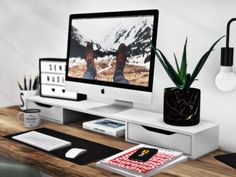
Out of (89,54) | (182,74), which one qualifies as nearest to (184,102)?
(182,74)

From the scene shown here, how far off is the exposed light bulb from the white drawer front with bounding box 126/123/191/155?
251mm

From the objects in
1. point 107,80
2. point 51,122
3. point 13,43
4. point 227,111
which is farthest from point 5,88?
point 227,111

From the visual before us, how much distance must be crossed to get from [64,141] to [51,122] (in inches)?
15.7

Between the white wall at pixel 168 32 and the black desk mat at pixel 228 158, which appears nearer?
the black desk mat at pixel 228 158

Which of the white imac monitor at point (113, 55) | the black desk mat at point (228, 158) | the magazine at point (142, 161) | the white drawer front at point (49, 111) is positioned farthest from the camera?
the white drawer front at point (49, 111)

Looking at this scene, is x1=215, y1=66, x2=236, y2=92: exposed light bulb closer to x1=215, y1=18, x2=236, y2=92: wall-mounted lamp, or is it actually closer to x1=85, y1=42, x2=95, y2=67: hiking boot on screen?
x1=215, y1=18, x2=236, y2=92: wall-mounted lamp

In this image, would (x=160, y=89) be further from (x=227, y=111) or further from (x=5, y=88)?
(x=5, y=88)

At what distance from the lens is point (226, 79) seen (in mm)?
1414

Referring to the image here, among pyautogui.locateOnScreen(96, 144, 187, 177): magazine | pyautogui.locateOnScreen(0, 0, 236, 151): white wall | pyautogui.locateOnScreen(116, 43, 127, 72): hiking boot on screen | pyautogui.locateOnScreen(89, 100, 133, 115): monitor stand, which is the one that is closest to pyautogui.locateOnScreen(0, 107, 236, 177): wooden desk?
pyautogui.locateOnScreen(96, 144, 187, 177): magazine

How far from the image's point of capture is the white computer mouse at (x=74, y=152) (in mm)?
1414

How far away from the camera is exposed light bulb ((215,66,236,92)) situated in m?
1.41

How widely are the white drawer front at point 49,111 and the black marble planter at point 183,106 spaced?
705mm

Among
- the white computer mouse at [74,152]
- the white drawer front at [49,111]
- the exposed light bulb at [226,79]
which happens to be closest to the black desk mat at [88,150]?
the white computer mouse at [74,152]

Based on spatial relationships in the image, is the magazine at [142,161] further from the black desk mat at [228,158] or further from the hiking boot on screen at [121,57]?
the hiking boot on screen at [121,57]
